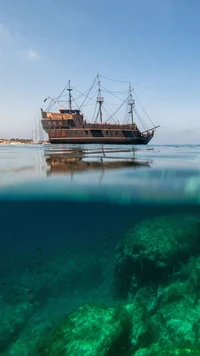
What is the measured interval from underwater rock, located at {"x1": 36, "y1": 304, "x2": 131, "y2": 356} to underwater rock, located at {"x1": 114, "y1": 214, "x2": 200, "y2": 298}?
143cm

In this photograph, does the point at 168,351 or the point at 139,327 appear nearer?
the point at 168,351

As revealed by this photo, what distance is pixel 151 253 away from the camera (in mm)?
5867

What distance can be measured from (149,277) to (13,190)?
25.6 feet

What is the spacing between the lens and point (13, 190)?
9.74m

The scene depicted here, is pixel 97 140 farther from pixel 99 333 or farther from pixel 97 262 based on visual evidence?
pixel 99 333

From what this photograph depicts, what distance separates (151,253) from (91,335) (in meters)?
3.03

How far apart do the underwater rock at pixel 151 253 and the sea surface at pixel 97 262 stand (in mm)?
31

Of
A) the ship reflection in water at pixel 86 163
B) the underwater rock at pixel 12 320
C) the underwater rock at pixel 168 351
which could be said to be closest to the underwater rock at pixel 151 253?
the underwater rock at pixel 168 351

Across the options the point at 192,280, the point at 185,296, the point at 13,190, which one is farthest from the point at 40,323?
the point at 13,190

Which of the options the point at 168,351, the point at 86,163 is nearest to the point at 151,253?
the point at 168,351

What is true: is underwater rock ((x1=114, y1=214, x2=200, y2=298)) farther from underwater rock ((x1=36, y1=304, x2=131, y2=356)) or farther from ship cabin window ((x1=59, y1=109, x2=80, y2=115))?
ship cabin window ((x1=59, y1=109, x2=80, y2=115))

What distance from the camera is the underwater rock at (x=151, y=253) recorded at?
5539 mm

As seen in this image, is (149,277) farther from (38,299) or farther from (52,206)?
(52,206)

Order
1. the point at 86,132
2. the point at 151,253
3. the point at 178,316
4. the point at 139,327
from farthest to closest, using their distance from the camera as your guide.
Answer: the point at 86,132 < the point at 151,253 < the point at 178,316 < the point at 139,327
